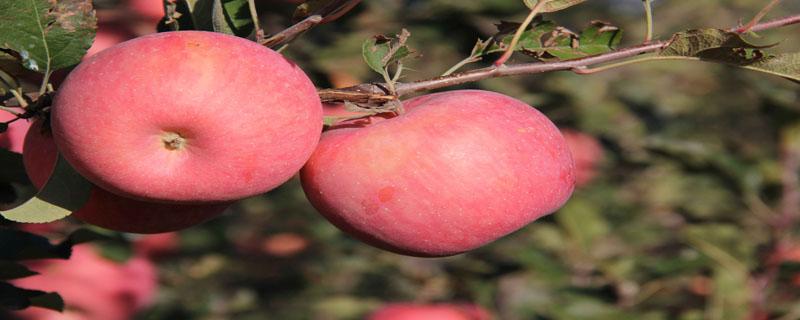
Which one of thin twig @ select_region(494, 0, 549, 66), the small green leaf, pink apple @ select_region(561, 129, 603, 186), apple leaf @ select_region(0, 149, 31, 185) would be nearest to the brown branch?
thin twig @ select_region(494, 0, 549, 66)

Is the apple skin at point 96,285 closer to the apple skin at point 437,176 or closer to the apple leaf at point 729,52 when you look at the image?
the apple skin at point 437,176

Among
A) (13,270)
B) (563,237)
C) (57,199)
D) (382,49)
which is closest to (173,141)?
(57,199)

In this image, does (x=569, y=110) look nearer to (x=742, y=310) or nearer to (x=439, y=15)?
(x=439, y=15)

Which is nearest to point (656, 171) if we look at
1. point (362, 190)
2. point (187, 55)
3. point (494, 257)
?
point (494, 257)

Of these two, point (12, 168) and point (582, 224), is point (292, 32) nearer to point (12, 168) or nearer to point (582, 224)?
point (12, 168)

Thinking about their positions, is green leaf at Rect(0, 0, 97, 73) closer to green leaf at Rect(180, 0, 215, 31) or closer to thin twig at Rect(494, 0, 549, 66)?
green leaf at Rect(180, 0, 215, 31)

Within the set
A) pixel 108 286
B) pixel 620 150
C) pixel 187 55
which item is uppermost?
pixel 620 150
